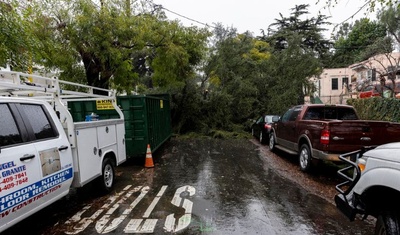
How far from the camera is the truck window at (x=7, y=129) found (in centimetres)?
320

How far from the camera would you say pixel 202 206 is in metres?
4.98

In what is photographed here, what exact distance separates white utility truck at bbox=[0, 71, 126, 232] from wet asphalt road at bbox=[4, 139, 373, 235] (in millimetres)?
633

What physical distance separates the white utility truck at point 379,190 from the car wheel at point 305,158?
4.16m

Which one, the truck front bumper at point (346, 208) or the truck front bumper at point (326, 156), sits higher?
the truck front bumper at point (346, 208)

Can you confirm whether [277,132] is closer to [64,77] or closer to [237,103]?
[237,103]

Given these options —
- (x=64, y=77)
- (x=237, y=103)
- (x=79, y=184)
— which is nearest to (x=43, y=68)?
(x=64, y=77)

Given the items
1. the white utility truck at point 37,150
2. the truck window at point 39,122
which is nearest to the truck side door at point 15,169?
the white utility truck at point 37,150

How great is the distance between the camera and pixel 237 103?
17297 mm

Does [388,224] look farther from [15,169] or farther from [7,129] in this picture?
[7,129]

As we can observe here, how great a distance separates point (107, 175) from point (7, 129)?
2781 mm

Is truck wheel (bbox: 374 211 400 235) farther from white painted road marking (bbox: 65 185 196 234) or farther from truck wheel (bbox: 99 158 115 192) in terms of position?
truck wheel (bbox: 99 158 115 192)

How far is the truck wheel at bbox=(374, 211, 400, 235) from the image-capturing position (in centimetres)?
248

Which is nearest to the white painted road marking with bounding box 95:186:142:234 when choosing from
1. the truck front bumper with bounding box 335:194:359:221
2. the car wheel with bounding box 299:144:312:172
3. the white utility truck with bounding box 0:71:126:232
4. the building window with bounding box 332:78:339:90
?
the white utility truck with bounding box 0:71:126:232

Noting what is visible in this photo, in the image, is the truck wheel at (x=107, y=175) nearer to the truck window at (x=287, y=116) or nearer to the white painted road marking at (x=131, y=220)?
the white painted road marking at (x=131, y=220)
